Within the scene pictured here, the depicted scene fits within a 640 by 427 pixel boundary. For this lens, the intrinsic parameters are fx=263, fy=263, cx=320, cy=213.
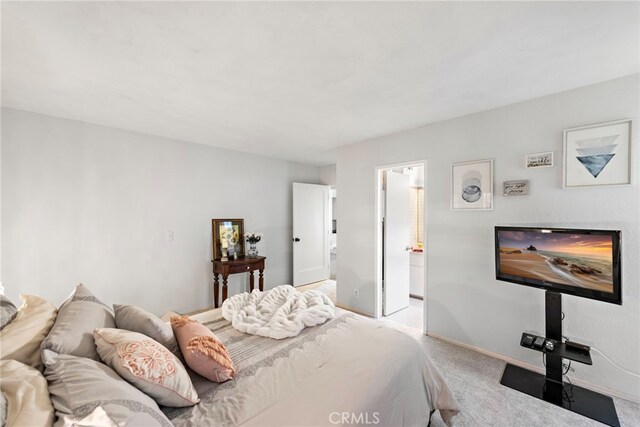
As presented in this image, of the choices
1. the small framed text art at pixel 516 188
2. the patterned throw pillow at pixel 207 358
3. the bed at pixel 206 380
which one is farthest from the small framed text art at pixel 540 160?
the patterned throw pillow at pixel 207 358

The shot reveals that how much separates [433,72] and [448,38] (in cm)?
39

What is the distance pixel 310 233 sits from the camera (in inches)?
209

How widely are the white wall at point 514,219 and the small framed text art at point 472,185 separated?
68mm

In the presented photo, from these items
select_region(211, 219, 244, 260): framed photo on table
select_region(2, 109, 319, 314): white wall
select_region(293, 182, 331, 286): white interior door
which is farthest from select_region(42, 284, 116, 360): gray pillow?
select_region(293, 182, 331, 286): white interior door

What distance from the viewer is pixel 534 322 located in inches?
95.2

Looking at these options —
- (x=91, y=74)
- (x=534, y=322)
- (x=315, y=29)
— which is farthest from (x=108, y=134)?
(x=534, y=322)

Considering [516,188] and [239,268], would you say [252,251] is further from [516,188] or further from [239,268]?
[516,188]

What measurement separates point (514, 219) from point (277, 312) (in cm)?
237

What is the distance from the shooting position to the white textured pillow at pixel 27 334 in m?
1.03

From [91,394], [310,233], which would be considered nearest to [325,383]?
[91,394]

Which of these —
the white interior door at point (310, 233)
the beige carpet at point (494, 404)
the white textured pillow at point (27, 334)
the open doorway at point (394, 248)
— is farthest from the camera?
the white interior door at point (310, 233)

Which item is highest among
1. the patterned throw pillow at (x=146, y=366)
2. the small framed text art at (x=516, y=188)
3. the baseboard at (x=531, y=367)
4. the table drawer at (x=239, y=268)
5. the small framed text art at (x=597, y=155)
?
the small framed text art at (x=597, y=155)

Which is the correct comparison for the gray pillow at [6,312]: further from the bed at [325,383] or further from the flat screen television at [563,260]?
the flat screen television at [563,260]

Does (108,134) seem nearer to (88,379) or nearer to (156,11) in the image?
(156,11)
